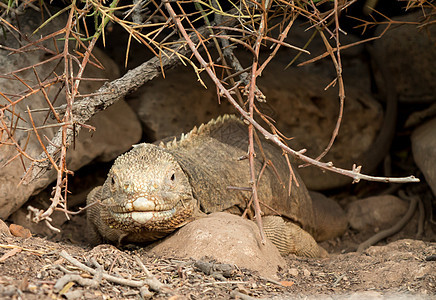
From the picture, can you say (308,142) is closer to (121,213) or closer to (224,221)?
(224,221)

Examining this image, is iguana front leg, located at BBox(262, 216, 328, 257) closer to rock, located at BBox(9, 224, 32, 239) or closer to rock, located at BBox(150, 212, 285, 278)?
rock, located at BBox(150, 212, 285, 278)

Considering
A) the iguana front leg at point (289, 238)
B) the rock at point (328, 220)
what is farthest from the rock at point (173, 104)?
the iguana front leg at point (289, 238)

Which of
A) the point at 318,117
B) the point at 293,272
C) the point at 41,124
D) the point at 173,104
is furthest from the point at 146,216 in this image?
the point at 318,117

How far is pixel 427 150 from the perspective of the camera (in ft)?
20.7

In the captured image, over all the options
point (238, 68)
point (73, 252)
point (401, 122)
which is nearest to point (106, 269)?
point (73, 252)

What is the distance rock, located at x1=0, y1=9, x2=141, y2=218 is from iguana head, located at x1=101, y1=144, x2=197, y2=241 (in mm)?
534

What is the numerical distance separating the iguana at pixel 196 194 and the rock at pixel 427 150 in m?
1.21

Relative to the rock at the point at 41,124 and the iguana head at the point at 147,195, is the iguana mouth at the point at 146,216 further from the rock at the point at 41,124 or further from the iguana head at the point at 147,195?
the rock at the point at 41,124

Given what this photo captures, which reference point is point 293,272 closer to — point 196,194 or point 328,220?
point 196,194

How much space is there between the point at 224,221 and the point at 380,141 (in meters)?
4.23

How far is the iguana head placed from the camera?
3799 mm

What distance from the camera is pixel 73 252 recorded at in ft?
12.1

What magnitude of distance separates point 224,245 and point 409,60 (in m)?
4.94

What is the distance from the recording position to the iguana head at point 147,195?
380 centimetres
